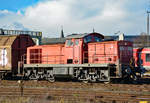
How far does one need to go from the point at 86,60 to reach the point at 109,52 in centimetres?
196

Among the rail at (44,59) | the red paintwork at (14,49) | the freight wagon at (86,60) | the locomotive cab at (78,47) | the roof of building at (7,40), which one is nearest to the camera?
the freight wagon at (86,60)

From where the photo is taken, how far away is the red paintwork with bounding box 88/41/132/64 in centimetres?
1545

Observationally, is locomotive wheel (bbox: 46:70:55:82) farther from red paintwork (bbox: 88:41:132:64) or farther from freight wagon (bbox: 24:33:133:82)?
red paintwork (bbox: 88:41:132:64)

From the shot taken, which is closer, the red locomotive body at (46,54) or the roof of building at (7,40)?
the red locomotive body at (46,54)

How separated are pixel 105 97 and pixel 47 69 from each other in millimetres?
8472

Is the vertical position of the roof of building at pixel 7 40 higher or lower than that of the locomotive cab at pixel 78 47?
higher

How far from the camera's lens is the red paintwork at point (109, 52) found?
15.5 m

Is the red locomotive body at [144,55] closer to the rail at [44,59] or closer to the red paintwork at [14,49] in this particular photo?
the rail at [44,59]

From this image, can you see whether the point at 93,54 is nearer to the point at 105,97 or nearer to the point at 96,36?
the point at 96,36

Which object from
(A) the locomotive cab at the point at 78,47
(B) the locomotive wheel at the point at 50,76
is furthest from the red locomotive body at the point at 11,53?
(A) the locomotive cab at the point at 78,47

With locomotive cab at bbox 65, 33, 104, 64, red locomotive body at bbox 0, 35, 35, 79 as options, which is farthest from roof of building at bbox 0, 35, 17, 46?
locomotive cab at bbox 65, 33, 104, 64

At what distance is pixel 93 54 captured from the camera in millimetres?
16281

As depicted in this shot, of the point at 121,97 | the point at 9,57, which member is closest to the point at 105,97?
the point at 121,97

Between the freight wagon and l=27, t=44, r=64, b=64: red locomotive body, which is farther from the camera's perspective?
l=27, t=44, r=64, b=64: red locomotive body
